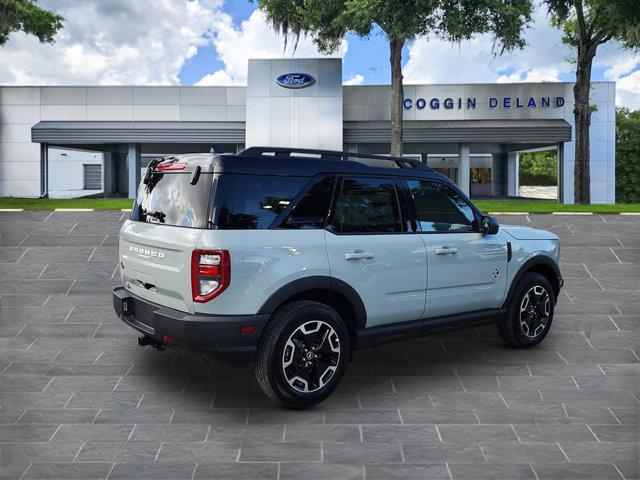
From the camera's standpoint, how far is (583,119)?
23.2m

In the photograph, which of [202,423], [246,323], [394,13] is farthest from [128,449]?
[394,13]

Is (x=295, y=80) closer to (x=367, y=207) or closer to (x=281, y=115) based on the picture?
(x=281, y=115)

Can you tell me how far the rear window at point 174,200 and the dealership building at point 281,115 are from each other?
23.0 m

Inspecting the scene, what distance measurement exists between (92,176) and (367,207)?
45.8 meters

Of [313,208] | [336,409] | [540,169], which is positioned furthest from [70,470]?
[540,169]

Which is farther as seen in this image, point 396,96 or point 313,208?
→ point 396,96

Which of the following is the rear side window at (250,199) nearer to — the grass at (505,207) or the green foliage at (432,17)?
the grass at (505,207)

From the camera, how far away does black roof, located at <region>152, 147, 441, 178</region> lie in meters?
4.70

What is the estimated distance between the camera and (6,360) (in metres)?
6.21

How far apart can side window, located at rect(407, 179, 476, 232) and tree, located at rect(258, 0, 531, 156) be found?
15.4m

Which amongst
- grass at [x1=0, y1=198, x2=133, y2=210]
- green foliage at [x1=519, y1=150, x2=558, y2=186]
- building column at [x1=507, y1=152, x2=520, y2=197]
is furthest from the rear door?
green foliage at [x1=519, y1=150, x2=558, y2=186]

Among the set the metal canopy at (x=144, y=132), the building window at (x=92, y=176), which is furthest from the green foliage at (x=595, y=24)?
the building window at (x=92, y=176)

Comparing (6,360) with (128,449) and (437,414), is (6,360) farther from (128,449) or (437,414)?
(437,414)

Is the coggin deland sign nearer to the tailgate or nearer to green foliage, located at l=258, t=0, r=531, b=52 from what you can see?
green foliage, located at l=258, t=0, r=531, b=52
